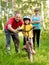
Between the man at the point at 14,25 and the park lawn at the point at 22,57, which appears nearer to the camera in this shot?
the park lawn at the point at 22,57

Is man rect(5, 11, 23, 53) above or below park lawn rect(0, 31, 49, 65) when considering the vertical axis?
above

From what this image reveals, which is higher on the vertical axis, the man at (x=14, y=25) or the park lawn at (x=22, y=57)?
the man at (x=14, y=25)

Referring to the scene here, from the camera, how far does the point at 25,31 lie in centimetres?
937

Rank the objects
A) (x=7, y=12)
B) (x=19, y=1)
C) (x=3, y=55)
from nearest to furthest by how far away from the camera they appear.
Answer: (x=3, y=55) → (x=7, y=12) → (x=19, y=1)

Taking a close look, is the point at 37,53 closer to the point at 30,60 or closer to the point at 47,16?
the point at 30,60

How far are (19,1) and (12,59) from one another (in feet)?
56.3

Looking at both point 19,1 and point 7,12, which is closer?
point 7,12

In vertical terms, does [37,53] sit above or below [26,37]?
below

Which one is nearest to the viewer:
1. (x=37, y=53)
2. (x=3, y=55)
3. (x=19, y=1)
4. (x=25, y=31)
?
(x=3, y=55)

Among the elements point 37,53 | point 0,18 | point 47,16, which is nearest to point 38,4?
point 47,16

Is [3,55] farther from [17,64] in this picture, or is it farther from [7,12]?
[7,12]

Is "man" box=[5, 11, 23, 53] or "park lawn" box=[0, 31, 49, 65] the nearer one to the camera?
"park lawn" box=[0, 31, 49, 65]

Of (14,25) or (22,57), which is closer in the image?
(22,57)

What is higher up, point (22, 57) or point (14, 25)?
point (14, 25)
